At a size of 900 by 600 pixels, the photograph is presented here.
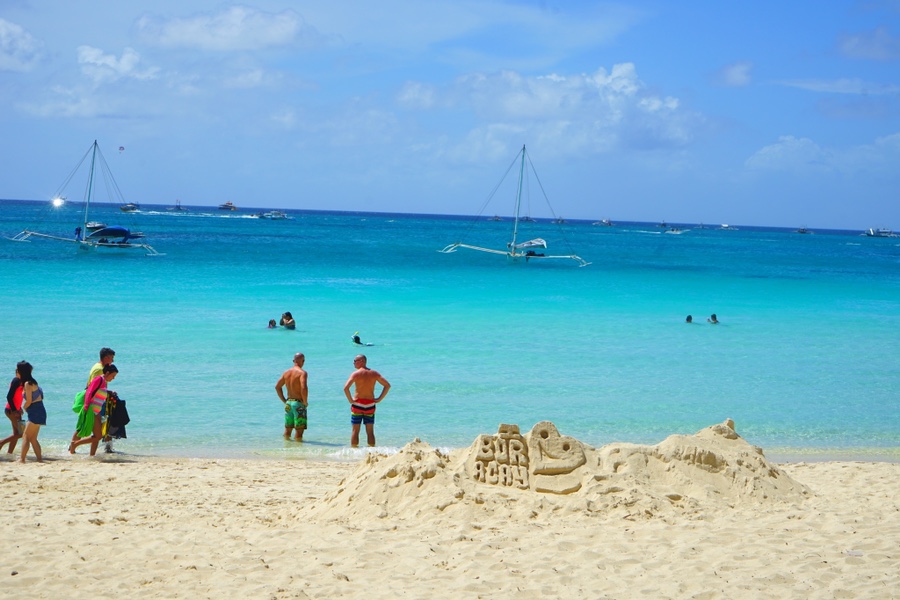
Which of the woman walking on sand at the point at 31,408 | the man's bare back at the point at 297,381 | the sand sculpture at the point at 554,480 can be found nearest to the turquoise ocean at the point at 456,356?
the man's bare back at the point at 297,381

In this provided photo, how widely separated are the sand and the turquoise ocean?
10.9 ft

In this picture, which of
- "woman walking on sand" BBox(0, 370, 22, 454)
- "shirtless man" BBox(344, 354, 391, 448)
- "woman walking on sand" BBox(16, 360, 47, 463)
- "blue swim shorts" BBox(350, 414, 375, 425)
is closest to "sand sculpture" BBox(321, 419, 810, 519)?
"shirtless man" BBox(344, 354, 391, 448)

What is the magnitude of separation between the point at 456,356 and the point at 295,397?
727 centimetres

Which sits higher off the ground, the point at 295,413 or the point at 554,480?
the point at 554,480

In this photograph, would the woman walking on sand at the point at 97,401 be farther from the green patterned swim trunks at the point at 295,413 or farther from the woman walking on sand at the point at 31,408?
the green patterned swim trunks at the point at 295,413

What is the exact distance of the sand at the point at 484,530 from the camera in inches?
231

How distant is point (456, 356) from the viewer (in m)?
18.4

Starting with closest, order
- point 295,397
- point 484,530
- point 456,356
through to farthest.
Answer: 1. point 484,530
2. point 295,397
3. point 456,356

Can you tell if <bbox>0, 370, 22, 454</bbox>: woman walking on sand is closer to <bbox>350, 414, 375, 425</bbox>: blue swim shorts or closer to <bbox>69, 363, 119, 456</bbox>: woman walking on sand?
<bbox>69, 363, 119, 456</bbox>: woman walking on sand

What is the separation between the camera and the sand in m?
5.86

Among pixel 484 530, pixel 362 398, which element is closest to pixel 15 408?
pixel 362 398

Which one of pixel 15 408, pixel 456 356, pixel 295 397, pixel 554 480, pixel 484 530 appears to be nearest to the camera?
pixel 484 530

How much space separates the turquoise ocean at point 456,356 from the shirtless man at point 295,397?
0.84 ft

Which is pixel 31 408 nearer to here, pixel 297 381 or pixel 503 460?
pixel 297 381
